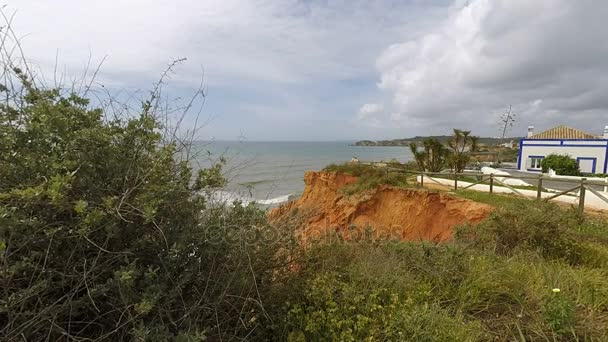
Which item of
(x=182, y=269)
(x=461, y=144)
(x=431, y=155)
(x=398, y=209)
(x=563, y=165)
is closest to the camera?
(x=182, y=269)

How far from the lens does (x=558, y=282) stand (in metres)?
3.21

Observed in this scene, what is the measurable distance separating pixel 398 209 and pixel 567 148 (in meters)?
22.4

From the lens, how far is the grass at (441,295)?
7.90 feet

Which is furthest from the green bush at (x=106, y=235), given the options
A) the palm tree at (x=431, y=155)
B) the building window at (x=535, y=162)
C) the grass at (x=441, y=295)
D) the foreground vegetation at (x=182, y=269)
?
the building window at (x=535, y=162)

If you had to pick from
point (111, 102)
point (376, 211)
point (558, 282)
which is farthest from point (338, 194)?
point (111, 102)

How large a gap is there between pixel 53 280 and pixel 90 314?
0.30 m

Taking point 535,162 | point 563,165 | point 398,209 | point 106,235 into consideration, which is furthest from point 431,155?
point 106,235

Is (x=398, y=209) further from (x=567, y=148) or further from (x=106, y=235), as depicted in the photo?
(x=567, y=148)

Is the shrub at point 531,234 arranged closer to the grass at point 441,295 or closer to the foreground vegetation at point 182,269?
the grass at point 441,295

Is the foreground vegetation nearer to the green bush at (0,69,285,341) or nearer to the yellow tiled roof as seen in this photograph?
the green bush at (0,69,285,341)

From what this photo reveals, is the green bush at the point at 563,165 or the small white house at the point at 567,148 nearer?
the green bush at the point at 563,165

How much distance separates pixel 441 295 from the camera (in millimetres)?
2951

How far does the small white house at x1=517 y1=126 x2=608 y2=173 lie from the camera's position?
24.9 metres

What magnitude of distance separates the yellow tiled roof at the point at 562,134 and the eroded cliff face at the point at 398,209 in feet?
78.7
